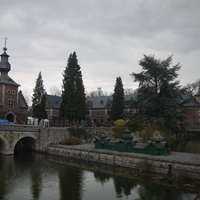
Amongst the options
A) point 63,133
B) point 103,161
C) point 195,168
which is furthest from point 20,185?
point 63,133

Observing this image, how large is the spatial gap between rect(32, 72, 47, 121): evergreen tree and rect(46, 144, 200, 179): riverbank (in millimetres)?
14552

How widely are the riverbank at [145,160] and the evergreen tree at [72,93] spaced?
430 inches

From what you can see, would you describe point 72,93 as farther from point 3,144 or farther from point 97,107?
point 97,107

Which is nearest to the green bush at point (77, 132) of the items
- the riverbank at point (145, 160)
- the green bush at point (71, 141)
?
the green bush at point (71, 141)

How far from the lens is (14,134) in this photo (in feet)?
94.2

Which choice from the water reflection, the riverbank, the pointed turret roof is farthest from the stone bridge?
the water reflection

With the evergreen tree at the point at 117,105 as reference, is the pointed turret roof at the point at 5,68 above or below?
above

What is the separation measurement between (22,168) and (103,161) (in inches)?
309

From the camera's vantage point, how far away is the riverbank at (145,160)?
16.9 m

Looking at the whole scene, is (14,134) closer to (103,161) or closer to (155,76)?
(103,161)

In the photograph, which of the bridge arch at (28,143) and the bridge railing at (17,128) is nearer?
the bridge railing at (17,128)

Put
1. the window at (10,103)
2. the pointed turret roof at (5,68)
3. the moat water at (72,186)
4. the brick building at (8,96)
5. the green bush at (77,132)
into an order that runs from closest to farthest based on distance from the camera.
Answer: the moat water at (72,186), the green bush at (77,132), the brick building at (8,96), the pointed turret roof at (5,68), the window at (10,103)

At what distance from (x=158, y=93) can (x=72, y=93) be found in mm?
15133

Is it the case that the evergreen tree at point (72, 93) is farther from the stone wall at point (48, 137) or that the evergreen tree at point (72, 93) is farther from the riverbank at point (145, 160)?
the riverbank at point (145, 160)
